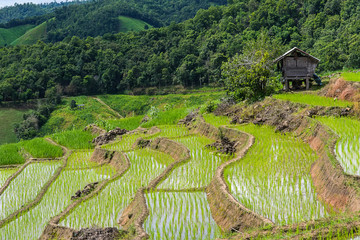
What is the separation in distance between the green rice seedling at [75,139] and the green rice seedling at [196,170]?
7765 millimetres

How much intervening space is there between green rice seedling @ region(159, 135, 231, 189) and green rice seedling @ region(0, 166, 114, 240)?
2.80m

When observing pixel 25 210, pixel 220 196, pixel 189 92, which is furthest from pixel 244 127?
pixel 189 92

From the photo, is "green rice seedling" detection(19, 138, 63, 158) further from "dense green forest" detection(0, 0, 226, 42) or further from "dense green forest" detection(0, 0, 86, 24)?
"dense green forest" detection(0, 0, 86, 24)

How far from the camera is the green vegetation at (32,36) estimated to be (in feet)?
302

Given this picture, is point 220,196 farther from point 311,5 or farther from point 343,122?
point 311,5

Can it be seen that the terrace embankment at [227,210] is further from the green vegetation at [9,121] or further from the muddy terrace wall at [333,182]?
the green vegetation at [9,121]

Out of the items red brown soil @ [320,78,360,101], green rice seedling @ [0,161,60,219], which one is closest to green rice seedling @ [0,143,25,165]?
green rice seedling @ [0,161,60,219]

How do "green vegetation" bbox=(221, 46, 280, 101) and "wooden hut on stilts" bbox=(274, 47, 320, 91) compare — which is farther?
"wooden hut on stilts" bbox=(274, 47, 320, 91)

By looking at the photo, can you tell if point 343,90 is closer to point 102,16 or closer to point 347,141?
point 347,141

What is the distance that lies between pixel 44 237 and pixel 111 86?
2204 inches

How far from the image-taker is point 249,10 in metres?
66.1

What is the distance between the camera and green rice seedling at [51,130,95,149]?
64.1 feet

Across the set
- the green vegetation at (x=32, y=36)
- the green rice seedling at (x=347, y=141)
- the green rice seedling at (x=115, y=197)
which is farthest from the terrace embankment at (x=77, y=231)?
the green vegetation at (x=32, y=36)

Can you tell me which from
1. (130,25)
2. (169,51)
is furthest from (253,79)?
(130,25)
